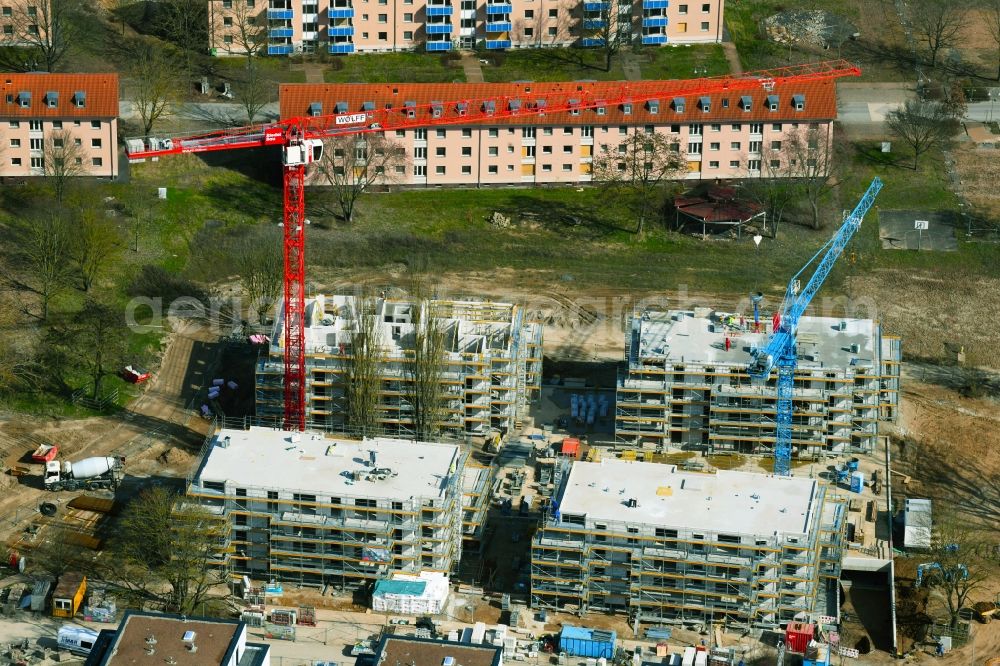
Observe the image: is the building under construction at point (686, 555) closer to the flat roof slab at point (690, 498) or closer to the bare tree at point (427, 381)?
the flat roof slab at point (690, 498)

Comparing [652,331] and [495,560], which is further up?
[652,331]

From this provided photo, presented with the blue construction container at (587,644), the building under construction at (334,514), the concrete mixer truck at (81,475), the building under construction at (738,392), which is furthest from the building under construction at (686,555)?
the concrete mixer truck at (81,475)

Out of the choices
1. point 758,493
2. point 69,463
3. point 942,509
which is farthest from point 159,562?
point 942,509

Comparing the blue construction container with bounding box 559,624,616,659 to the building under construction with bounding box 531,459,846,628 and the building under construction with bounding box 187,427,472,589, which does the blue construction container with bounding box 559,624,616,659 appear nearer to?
the building under construction with bounding box 531,459,846,628

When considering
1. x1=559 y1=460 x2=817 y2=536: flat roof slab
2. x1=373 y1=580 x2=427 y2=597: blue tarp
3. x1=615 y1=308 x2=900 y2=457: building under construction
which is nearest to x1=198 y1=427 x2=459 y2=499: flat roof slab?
x1=373 y1=580 x2=427 y2=597: blue tarp

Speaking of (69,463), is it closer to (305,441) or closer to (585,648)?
(305,441)

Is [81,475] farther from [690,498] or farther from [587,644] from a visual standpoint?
[690,498]
